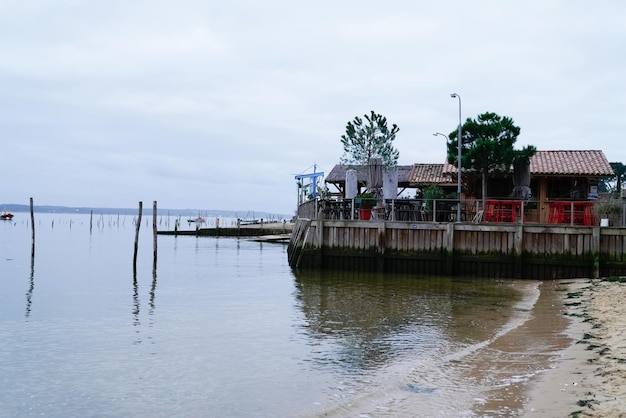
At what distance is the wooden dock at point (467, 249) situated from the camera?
27703mm

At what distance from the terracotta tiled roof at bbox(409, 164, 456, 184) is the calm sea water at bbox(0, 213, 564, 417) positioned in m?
16.6

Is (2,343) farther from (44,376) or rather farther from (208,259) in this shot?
(208,259)

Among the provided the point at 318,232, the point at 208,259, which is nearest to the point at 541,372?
the point at 318,232

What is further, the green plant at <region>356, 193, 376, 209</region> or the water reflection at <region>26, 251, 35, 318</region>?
the green plant at <region>356, 193, 376, 209</region>

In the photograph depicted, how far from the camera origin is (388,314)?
19.6 m

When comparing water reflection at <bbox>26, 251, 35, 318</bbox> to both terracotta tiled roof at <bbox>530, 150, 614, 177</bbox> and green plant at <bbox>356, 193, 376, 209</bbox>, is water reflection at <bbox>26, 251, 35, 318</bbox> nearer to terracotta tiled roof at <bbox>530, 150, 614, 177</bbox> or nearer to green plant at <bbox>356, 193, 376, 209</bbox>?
green plant at <bbox>356, 193, 376, 209</bbox>

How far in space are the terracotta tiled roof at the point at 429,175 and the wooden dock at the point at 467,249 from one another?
14.3 m

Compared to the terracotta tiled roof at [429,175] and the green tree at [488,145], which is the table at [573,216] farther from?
the terracotta tiled roof at [429,175]

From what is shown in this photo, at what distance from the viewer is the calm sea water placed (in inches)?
419

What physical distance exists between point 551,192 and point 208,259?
25.2 meters

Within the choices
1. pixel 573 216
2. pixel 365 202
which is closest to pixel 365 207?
pixel 365 202

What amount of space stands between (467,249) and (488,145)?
8634mm

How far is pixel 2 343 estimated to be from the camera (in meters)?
16.0

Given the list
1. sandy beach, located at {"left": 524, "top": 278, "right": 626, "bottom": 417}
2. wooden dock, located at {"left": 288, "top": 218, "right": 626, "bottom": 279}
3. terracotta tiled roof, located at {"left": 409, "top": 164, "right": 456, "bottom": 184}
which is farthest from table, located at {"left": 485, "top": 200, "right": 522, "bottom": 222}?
sandy beach, located at {"left": 524, "top": 278, "right": 626, "bottom": 417}
